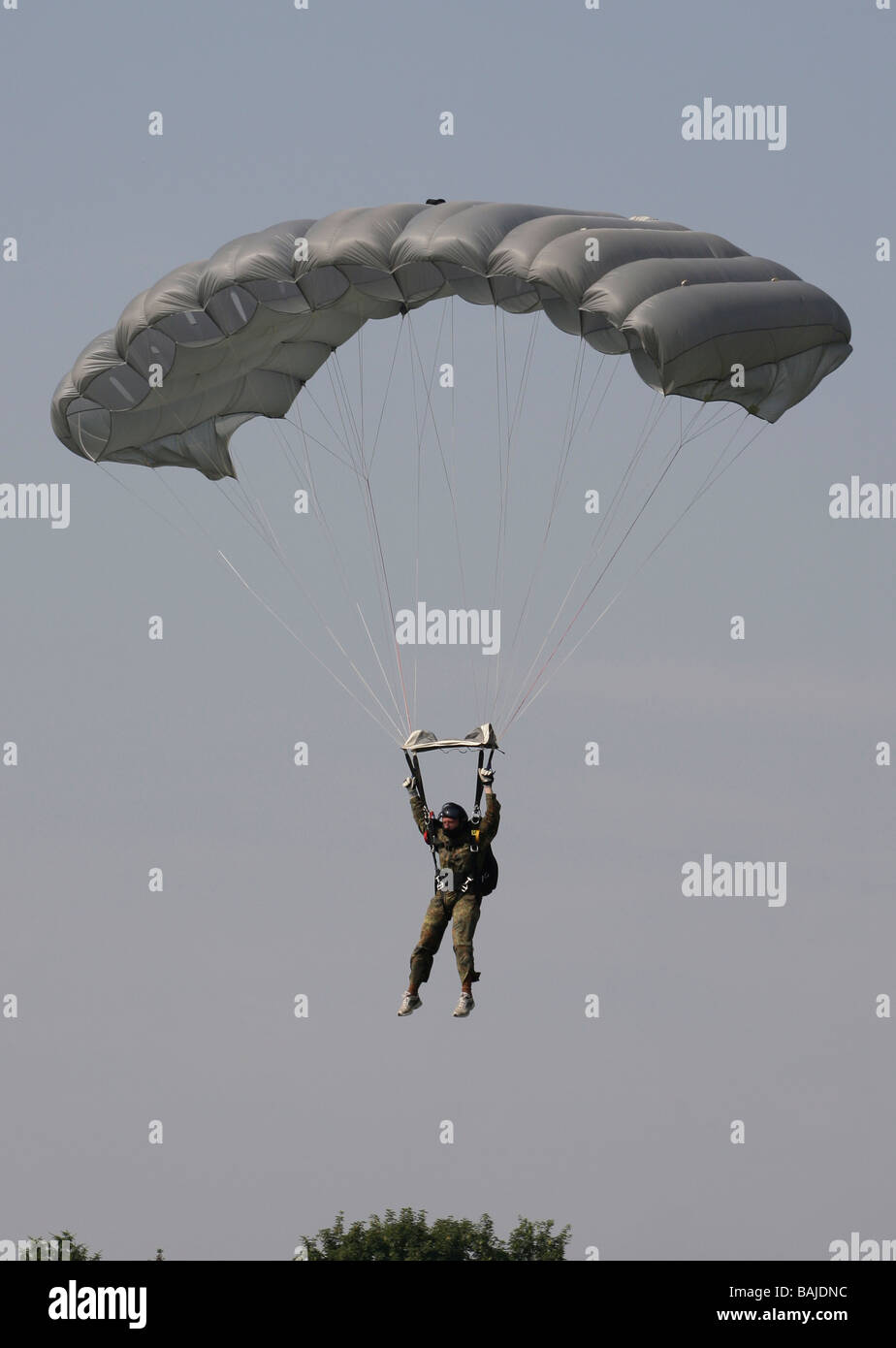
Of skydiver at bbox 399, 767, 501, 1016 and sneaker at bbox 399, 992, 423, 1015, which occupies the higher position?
skydiver at bbox 399, 767, 501, 1016

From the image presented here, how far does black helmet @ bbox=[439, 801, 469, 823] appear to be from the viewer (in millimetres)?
31312

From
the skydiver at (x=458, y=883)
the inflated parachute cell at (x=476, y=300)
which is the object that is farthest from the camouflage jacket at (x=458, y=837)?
the inflated parachute cell at (x=476, y=300)

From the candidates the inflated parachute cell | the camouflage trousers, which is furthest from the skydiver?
the inflated parachute cell

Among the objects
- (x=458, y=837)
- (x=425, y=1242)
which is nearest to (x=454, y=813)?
(x=458, y=837)

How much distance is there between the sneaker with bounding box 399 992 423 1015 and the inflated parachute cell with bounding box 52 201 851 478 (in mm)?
6161

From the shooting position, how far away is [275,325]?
33688 millimetres

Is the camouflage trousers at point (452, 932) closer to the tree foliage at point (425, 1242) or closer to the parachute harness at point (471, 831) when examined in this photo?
the parachute harness at point (471, 831)

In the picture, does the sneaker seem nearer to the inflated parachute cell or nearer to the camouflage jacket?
the camouflage jacket

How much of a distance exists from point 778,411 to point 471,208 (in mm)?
3494

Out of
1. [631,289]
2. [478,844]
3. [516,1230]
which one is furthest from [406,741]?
[516,1230]

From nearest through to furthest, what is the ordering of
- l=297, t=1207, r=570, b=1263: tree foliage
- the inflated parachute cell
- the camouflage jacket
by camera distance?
the inflated parachute cell < the camouflage jacket < l=297, t=1207, r=570, b=1263: tree foliage

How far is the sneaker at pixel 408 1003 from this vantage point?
31.5 meters
